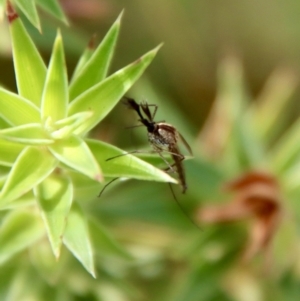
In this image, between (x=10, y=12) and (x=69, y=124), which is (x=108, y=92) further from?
(x=10, y=12)

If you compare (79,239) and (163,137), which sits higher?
(163,137)

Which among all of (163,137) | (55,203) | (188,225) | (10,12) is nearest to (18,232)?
(55,203)

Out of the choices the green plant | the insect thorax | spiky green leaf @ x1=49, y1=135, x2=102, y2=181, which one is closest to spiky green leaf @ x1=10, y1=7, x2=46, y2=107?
the green plant

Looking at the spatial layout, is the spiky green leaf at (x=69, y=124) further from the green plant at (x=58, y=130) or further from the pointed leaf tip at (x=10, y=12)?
the pointed leaf tip at (x=10, y=12)

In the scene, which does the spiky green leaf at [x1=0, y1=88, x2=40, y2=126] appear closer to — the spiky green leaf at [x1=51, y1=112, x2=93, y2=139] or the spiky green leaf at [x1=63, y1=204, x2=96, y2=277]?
the spiky green leaf at [x1=51, y1=112, x2=93, y2=139]

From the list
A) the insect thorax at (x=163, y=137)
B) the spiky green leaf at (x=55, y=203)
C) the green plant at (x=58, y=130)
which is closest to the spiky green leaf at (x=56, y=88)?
the green plant at (x=58, y=130)

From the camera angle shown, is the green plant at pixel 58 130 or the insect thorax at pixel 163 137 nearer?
the green plant at pixel 58 130

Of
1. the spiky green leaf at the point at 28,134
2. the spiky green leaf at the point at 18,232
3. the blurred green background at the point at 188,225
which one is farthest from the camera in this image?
the blurred green background at the point at 188,225

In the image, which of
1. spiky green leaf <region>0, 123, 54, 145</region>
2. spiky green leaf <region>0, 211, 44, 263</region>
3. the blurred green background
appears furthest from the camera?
the blurred green background

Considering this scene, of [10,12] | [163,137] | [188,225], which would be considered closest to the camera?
[10,12]

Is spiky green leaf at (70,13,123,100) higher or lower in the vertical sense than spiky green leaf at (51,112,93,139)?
higher

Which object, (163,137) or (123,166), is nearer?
(123,166)
